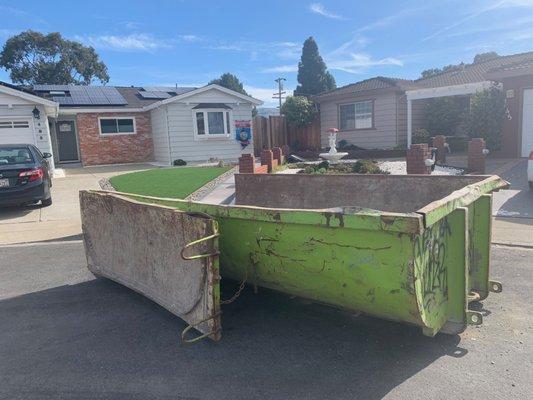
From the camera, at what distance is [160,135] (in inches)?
904

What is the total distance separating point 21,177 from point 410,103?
15196mm

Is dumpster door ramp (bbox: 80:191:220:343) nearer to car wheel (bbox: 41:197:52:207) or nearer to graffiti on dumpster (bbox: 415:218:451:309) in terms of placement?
graffiti on dumpster (bbox: 415:218:451:309)

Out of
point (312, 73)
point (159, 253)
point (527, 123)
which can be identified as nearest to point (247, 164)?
point (159, 253)

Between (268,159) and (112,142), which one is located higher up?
(112,142)

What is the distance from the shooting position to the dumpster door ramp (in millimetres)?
3566

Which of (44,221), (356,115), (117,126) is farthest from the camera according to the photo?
(117,126)

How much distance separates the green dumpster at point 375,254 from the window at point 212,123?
727 inches

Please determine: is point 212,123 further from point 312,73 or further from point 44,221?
point 312,73

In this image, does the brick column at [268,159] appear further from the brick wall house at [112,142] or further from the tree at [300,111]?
the brick wall house at [112,142]

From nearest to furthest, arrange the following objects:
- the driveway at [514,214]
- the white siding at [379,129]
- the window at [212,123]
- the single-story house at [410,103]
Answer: the driveway at [514,214] < the single-story house at [410,103] < the white siding at [379,129] < the window at [212,123]

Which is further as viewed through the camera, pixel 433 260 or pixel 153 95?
pixel 153 95

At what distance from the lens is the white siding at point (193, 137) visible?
2195 cm

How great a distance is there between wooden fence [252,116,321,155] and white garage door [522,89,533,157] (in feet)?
36.7

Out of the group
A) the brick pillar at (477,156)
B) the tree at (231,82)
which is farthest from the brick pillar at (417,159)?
the tree at (231,82)
